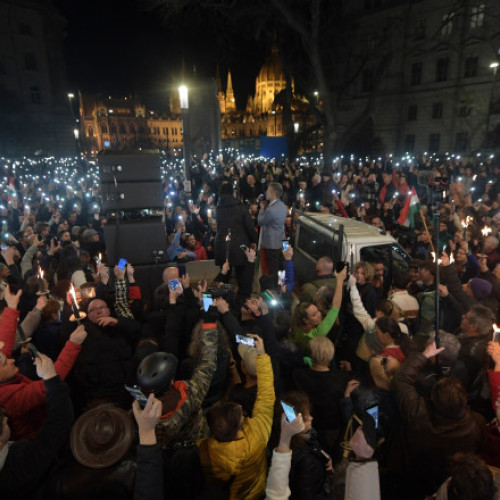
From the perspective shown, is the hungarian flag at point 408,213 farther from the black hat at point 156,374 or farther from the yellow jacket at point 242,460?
the black hat at point 156,374

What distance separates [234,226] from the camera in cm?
698

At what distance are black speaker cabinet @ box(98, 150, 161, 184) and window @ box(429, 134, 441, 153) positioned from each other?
37.4 metres

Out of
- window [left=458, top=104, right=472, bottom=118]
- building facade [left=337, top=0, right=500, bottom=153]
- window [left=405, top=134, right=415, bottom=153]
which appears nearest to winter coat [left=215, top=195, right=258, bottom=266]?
building facade [left=337, top=0, right=500, bottom=153]

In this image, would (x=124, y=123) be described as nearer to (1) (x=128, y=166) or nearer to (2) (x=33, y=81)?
(2) (x=33, y=81)

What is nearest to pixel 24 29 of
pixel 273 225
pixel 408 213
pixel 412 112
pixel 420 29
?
pixel 420 29

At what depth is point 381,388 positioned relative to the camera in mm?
3043

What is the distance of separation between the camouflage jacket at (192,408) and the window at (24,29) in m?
55.6

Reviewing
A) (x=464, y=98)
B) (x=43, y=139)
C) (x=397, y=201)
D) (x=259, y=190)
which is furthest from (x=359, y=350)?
(x=43, y=139)

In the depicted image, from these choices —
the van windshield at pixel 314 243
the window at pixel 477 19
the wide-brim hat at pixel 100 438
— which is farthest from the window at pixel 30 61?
the wide-brim hat at pixel 100 438

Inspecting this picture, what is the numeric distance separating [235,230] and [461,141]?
35724mm

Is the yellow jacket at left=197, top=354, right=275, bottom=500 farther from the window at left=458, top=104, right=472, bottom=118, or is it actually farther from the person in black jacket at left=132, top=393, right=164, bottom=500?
the window at left=458, top=104, right=472, bottom=118

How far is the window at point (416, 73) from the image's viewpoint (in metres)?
37.0

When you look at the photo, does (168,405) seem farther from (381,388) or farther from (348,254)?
(348,254)

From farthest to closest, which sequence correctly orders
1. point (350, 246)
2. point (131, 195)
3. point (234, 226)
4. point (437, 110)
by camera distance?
point (437, 110) < point (234, 226) < point (131, 195) < point (350, 246)
